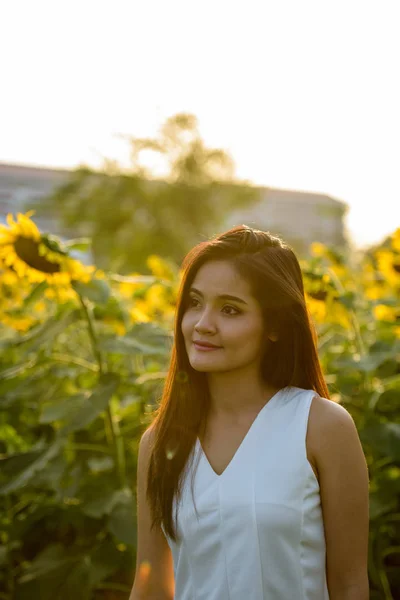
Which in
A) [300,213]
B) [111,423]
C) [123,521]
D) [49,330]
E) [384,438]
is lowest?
[300,213]

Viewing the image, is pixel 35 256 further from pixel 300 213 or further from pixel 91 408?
pixel 300 213

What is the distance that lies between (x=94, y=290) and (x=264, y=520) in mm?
1007

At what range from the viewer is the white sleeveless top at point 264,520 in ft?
3.83

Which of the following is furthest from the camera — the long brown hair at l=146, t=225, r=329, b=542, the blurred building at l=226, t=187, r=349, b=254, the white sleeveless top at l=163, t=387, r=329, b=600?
the blurred building at l=226, t=187, r=349, b=254

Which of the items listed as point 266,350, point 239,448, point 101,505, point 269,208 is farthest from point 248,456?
point 269,208

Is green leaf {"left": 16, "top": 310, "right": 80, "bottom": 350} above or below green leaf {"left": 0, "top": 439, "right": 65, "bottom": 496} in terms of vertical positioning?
above

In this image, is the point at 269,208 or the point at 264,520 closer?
the point at 264,520

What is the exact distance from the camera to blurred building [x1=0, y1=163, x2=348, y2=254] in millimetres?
31167

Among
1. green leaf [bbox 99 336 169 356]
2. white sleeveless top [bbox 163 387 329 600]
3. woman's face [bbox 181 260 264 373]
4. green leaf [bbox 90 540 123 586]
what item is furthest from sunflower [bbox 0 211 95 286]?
white sleeveless top [bbox 163 387 329 600]

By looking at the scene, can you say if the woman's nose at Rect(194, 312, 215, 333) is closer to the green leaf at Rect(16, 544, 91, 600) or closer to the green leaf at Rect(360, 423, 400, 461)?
the green leaf at Rect(360, 423, 400, 461)

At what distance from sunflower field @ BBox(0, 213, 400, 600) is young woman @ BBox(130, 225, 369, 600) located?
1.62ft

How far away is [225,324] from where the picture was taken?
1241mm

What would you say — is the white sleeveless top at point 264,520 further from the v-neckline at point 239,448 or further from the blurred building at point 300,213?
the blurred building at point 300,213

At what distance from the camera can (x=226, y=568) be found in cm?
121
